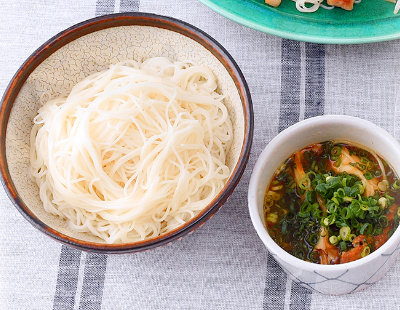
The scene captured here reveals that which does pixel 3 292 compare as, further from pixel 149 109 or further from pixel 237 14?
pixel 237 14

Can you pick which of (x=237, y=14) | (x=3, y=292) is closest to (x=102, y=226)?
(x=3, y=292)

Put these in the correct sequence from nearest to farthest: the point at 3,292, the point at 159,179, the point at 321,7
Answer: the point at 159,179 → the point at 3,292 → the point at 321,7

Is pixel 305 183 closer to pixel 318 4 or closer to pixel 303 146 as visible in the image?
pixel 303 146

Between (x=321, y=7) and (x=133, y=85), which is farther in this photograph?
(x=321, y=7)

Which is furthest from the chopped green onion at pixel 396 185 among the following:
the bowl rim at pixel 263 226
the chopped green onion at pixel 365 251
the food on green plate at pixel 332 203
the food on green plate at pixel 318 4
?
the food on green plate at pixel 318 4

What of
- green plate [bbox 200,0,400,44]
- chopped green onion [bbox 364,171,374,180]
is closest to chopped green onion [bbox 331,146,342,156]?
chopped green onion [bbox 364,171,374,180]

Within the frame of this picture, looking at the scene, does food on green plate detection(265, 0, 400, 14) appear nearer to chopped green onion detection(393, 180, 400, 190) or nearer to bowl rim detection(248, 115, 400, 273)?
bowl rim detection(248, 115, 400, 273)

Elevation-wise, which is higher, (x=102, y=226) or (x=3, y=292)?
(x=102, y=226)
